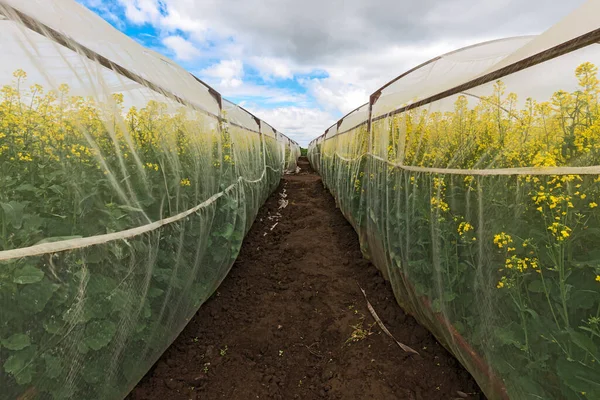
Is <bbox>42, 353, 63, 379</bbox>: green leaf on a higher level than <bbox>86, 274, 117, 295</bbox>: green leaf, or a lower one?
lower

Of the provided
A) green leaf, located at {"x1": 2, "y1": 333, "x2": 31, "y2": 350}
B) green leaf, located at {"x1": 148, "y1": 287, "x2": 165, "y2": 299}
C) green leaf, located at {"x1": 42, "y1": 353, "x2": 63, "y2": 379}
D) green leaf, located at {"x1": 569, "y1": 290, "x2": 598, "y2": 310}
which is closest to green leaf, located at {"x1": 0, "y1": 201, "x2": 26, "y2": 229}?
green leaf, located at {"x1": 2, "y1": 333, "x2": 31, "y2": 350}

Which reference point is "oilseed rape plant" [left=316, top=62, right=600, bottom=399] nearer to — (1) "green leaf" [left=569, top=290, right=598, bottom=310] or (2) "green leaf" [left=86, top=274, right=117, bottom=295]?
(1) "green leaf" [left=569, top=290, right=598, bottom=310]

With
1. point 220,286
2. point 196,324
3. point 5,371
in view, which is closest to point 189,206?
point 196,324

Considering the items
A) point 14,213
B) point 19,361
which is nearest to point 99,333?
point 19,361

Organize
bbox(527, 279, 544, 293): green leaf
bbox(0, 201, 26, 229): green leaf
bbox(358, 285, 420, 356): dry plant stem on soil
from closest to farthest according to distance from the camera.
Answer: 1. bbox(0, 201, 26, 229): green leaf
2. bbox(527, 279, 544, 293): green leaf
3. bbox(358, 285, 420, 356): dry plant stem on soil

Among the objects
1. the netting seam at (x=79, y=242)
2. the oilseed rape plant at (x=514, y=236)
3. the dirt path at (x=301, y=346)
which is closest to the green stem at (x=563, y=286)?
the oilseed rape plant at (x=514, y=236)

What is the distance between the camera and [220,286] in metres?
3.93

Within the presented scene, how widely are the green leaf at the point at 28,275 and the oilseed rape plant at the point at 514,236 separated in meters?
1.99

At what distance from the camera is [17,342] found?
136 centimetres

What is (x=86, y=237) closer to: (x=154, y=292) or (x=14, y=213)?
(x=14, y=213)

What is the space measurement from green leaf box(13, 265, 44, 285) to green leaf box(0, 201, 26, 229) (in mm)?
162

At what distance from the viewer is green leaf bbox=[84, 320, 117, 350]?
→ 5.55 feet

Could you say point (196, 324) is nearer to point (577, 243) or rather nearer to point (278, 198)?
point (577, 243)

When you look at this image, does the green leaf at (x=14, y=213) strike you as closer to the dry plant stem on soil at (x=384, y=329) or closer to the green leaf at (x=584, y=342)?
the green leaf at (x=584, y=342)
